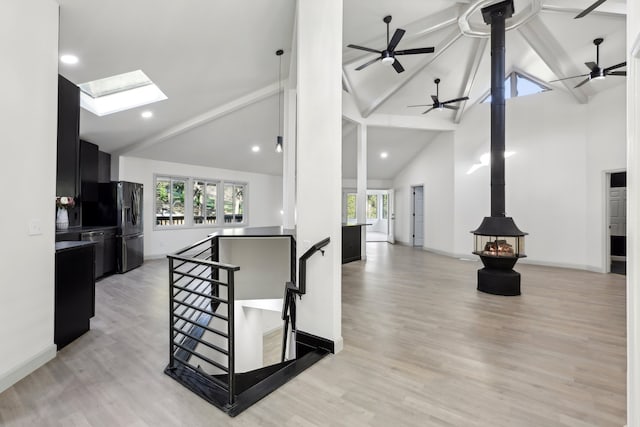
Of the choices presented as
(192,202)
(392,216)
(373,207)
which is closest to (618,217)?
(392,216)

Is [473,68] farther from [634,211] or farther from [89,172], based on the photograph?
[89,172]

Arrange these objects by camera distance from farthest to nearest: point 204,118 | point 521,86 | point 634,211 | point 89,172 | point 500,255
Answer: point 521,86, point 204,118, point 89,172, point 500,255, point 634,211

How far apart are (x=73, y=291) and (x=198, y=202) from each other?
5.58 metres

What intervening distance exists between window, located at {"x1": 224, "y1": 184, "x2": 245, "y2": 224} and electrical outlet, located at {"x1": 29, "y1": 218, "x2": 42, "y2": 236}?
6.45 metres

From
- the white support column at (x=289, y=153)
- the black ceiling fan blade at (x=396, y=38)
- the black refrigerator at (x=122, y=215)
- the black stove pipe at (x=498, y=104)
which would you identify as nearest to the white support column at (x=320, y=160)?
the black ceiling fan blade at (x=396, y=38)

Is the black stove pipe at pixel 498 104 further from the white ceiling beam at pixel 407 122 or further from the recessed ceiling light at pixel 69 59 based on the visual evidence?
the recessed ceiling light at pixel 69 59

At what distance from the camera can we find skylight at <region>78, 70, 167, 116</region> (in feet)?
15.2

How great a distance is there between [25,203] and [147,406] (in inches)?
68.4

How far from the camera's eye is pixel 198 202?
26.8 feet

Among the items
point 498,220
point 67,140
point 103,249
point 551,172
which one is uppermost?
point 551,172

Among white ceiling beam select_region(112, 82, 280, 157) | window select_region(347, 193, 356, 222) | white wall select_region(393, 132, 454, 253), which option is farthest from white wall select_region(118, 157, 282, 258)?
white wall select_region(393, 132, 454, 253)

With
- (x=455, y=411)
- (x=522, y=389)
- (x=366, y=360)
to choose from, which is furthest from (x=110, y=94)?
(x=522, y=389)

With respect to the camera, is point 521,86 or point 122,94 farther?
point 521,86

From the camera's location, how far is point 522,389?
2.03 meters
